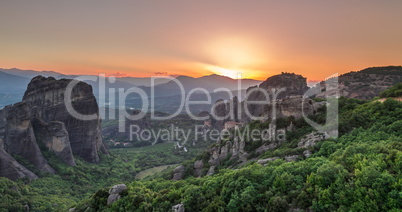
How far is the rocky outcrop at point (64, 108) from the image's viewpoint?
5647cm

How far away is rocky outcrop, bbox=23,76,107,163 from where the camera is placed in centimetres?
5647

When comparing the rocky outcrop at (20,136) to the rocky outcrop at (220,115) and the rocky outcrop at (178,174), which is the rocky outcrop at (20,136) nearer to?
the rocky outcrop at (178,174)

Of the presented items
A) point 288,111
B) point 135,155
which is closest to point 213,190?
point 288,111

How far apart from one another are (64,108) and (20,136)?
14.1 metres

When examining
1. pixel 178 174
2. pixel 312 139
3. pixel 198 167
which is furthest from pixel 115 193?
pixel 312 139

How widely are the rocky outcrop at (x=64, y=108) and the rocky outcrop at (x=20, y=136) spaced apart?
9.69m

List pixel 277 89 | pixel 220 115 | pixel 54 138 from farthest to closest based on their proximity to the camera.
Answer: pixel 220 115, pixel 277 89, pixel 54 138

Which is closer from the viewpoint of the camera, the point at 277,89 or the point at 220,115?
the point at 277,89

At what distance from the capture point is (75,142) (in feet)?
191

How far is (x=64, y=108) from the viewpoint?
57.5 meters

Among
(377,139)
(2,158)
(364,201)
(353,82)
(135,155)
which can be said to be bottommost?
(135,155)

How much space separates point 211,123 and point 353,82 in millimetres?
51823

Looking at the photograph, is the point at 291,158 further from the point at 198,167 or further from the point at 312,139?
the point at 198,167

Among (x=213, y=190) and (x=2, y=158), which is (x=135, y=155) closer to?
(x=2, y=158)
